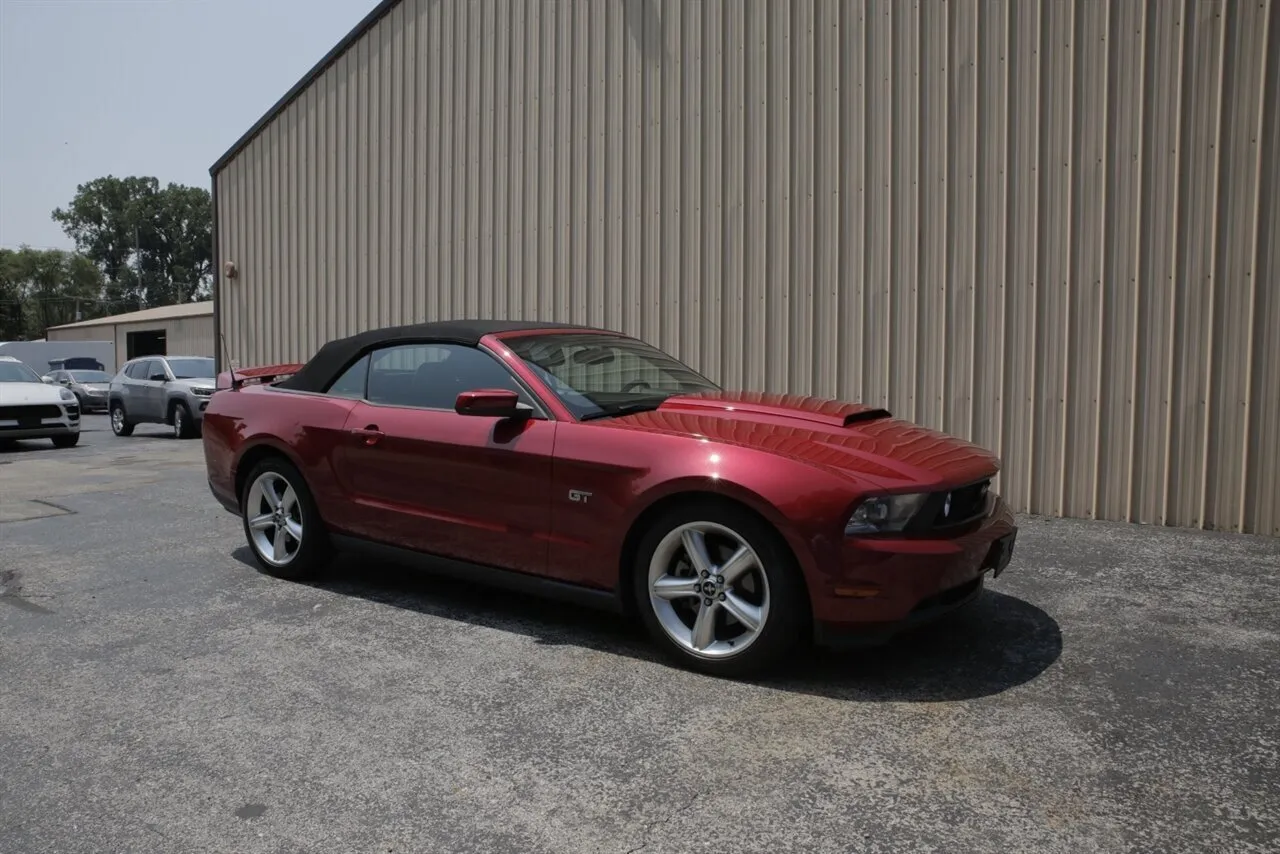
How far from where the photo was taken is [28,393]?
13945mm

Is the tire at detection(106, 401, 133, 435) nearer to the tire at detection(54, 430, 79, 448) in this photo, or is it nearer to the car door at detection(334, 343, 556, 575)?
the tire at detection(54, 430, 79, 448)

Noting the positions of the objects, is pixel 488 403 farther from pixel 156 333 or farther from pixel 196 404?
pixel 156 333

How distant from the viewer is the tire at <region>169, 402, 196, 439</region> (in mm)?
15695

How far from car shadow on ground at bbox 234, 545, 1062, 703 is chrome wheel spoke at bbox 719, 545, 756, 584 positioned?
421mm

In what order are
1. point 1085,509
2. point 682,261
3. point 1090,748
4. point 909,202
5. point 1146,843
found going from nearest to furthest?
point 1146,843
point 1090,748
point 1085,509
point 909,202
point 682,261

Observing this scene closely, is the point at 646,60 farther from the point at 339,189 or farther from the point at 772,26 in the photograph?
the point at 339,189

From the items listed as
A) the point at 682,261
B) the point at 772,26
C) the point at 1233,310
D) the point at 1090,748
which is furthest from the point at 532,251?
the point at 1090,748

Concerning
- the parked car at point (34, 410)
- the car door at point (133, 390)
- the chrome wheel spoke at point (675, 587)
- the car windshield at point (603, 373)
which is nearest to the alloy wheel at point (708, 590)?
the chrome wheel spoke at point (675, 587)

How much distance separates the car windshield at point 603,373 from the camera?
452cm

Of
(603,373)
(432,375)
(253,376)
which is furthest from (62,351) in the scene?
(603,373)

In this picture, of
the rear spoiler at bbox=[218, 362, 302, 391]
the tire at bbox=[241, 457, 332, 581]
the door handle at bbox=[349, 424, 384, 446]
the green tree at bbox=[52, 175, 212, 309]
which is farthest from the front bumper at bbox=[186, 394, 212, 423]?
the green tree at bbox=[52, 175, 212, 309]

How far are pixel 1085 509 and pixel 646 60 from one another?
5.68 m

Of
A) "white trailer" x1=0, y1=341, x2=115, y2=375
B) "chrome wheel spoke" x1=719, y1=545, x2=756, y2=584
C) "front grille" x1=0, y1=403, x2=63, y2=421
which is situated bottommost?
"chrome wheel spoke" x1=719, y1=545, x2=756, y2=584

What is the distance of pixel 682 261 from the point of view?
9062 millimetres
